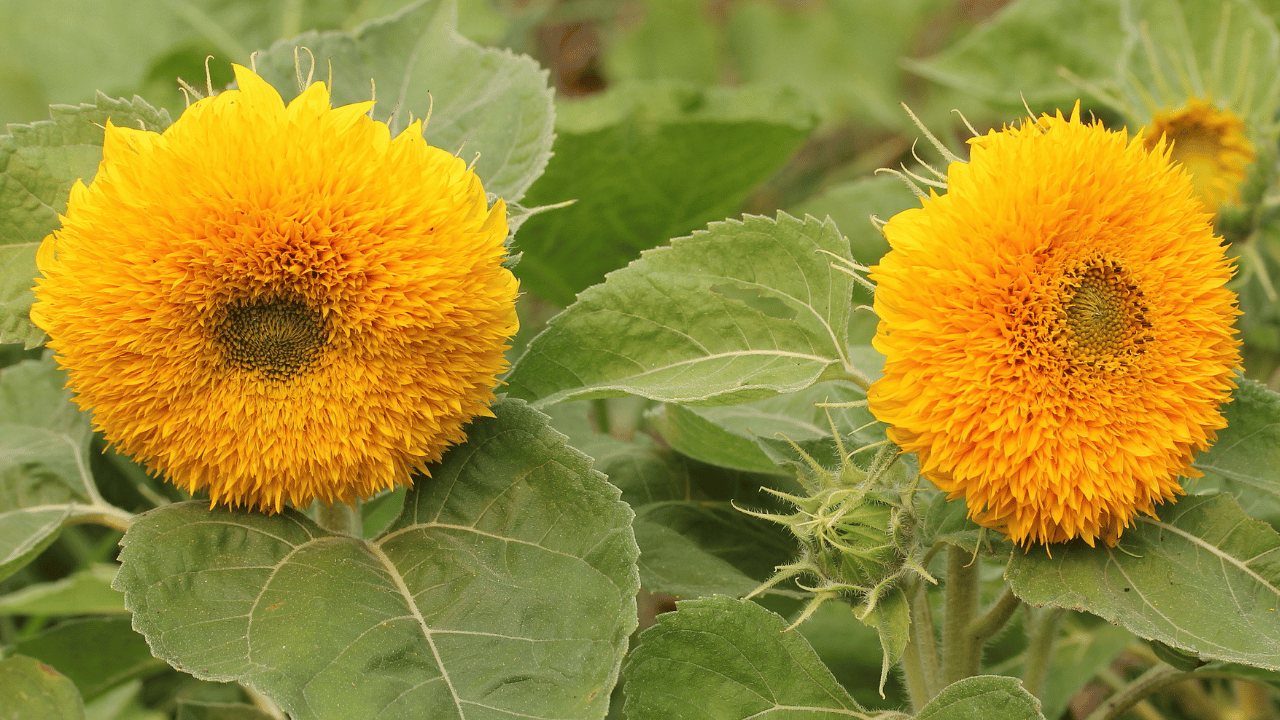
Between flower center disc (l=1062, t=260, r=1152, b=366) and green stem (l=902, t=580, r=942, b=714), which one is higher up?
flower center disc (l=1062, t=260, r=1152, b=366)

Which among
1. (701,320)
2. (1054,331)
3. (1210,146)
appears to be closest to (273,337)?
(701,320)

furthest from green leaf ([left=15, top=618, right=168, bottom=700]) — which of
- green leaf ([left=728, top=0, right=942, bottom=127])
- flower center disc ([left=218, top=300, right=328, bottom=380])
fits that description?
green leaf ([left=728, top=0, right=942, bottom=127])

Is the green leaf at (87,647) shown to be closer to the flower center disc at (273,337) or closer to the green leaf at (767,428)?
the flower center disc at (273,337)

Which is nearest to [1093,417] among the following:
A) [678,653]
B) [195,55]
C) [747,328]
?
[747,328]

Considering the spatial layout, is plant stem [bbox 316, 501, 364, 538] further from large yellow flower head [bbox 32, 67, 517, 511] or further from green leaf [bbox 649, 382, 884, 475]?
green leaf [bbox 649, 382, 884, 475]

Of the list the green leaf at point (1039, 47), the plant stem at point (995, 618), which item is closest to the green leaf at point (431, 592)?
the plant stem at point (995, 618)
